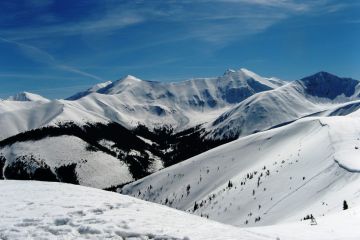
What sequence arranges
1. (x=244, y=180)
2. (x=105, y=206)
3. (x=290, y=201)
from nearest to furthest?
(x=105, y=206) → (x=290, y=201) → (x=244, y=180)

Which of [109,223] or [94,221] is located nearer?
[109,223]

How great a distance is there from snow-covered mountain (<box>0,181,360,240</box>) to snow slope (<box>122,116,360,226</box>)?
21406 mm

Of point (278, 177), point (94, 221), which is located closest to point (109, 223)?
point (94, 221)

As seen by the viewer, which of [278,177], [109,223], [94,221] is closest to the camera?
[109,223]

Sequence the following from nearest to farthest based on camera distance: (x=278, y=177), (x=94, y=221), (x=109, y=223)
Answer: (x=109, y=223) < (x=94, y=221) < (x=278, y=177)

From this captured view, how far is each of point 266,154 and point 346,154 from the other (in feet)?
212

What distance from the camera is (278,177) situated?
108 metres

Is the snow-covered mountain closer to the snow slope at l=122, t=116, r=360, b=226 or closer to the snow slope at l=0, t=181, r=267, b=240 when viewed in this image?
the snow slope at l=0, t=181, r=267, b=240

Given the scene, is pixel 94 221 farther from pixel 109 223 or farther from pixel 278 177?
pixel 278 177

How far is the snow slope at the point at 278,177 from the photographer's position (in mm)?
69444

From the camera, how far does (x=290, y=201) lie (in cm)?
7862

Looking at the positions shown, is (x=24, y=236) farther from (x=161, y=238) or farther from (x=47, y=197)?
(x=47, y=197)

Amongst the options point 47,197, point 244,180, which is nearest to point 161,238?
point 47,197

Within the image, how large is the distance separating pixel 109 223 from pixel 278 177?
296ft
